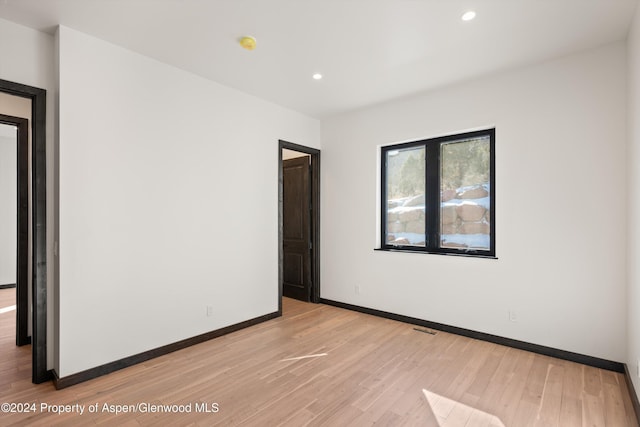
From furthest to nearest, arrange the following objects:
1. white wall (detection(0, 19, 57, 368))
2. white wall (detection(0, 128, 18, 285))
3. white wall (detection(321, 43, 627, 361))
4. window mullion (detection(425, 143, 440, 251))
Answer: white wall (detection(0, 128, 18, 285))
window mullion (detection(425, 143, 440, 251))
white wall (detection(321, 43, 627, 361))
white wall (detection(0, 19, 57, 368))

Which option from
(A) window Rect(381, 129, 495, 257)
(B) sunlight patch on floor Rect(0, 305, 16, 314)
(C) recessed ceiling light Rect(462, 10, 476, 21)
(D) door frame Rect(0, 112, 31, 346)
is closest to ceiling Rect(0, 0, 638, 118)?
(C) recessed ceiling light Rect(462, 10, 476, 21)

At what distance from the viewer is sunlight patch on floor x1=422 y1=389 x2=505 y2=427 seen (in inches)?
82.0

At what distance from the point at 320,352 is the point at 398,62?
9.47 ft

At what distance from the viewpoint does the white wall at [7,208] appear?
5.99m

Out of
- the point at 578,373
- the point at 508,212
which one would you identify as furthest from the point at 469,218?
the point at 578,373

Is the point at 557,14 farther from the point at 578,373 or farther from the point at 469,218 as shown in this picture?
the point at 578,373

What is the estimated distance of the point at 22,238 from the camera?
314 cm

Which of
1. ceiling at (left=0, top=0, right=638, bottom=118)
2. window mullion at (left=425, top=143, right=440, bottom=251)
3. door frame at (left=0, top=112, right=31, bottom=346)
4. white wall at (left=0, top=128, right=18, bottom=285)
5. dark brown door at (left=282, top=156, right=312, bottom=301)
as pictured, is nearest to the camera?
ceiling at (left=0, top=0, right=638, bottom=118)

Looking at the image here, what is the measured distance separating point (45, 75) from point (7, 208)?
5.19 metres

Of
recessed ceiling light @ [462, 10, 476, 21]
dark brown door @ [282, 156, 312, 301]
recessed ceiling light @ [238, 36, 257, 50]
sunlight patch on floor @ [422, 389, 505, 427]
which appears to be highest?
recessed ceiling light @ [462, 10, 476, 21]

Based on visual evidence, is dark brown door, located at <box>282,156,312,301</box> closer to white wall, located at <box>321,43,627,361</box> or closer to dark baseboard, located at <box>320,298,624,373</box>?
dark baseboard, located at <box>320,298,624,373</box>

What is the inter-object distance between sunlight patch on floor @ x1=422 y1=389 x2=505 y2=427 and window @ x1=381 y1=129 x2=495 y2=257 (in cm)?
173

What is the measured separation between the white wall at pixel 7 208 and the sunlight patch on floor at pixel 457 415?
7.46m

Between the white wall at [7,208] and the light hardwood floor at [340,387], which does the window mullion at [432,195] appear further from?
the white wall at [7,208]
